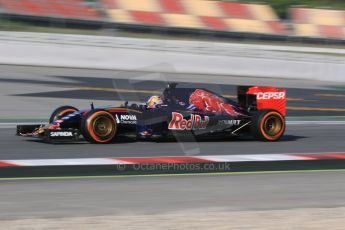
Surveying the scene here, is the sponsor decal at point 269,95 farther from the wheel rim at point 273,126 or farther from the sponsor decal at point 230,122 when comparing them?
the sponsor decal at point 230,122

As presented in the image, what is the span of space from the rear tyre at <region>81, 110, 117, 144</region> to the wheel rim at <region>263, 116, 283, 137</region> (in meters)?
2.32

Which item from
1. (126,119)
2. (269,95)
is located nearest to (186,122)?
(126,119)

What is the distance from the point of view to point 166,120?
943 cm

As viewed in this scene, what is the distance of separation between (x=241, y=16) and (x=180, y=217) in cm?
2224

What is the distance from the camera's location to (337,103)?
16703mm

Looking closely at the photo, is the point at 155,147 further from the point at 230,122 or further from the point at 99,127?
the point at 230,122

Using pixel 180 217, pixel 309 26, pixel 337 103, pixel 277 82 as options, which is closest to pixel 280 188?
pixel 180 217

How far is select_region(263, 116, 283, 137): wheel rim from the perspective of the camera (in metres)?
10.0

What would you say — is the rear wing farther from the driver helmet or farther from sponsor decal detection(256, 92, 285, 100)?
the driver helmet

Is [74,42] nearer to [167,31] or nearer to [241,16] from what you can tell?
[167,31]

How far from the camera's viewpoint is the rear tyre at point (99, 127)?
912cm

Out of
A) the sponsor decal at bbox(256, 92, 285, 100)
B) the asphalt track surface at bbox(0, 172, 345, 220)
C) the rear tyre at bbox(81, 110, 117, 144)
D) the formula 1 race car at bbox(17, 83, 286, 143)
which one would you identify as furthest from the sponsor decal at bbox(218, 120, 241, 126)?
the asphalt track surface at bbox(0, 172, 345, 220)

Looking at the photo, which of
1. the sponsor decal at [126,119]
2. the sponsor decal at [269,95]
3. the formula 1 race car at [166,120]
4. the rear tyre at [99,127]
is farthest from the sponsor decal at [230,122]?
the rear tyre at [99,127]

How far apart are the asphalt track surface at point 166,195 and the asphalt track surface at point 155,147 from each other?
1.53m
